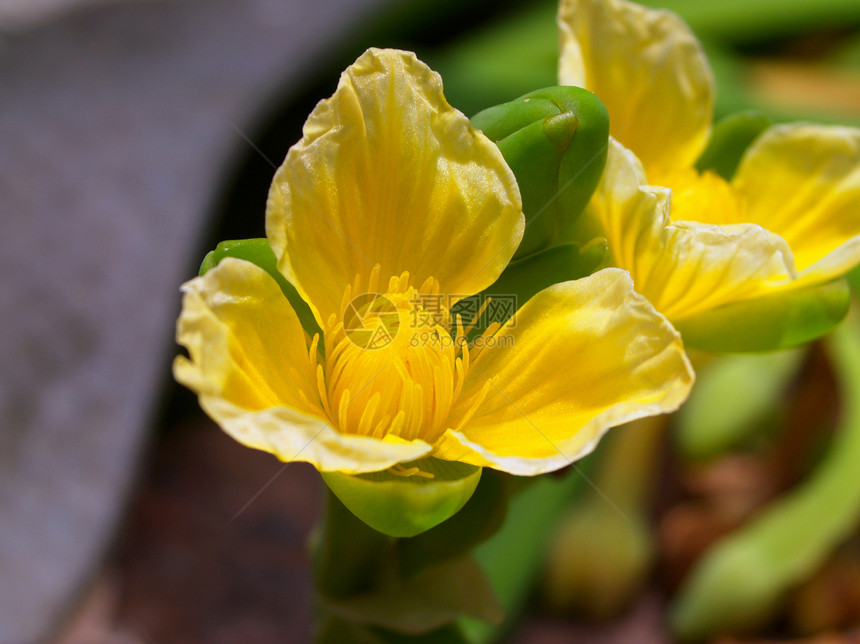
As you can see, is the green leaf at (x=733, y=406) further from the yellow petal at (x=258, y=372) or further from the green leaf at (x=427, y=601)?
the yellow petal at (x=258, y=372)

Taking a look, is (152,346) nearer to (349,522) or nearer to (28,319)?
(28,319)

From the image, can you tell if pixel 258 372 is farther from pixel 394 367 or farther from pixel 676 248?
pixel 676 248

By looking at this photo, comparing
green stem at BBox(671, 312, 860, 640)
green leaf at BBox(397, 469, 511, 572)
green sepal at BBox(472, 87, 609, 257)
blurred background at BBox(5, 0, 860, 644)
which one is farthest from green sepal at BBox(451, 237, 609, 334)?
green stem at BBox(671, 312, 860, 640)

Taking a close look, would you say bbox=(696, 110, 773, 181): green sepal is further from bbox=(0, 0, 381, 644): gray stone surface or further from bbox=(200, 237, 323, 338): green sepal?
bbox=(0, 0, 381, 644): gray stone surface

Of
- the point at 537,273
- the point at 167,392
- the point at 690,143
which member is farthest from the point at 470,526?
the point at 167,392

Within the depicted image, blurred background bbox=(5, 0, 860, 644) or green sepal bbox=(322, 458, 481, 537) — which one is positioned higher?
green sepal bbox=(322, 458, 481, 537)
